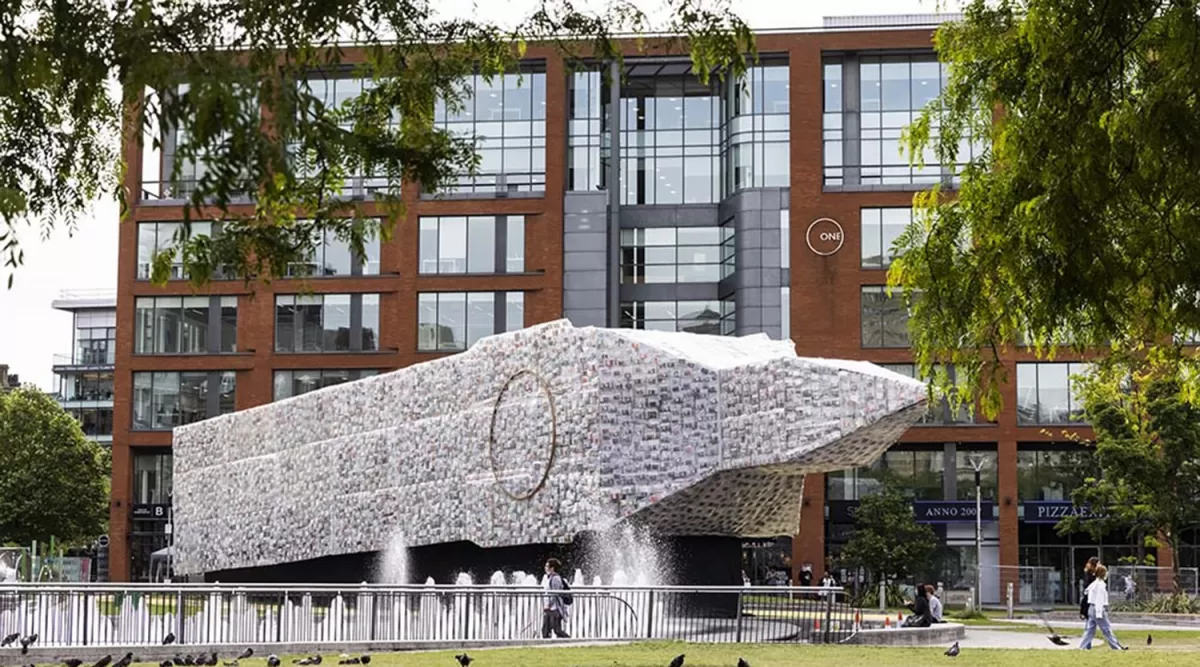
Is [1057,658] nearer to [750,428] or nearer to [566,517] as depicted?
[750,428]

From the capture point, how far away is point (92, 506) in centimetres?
7825

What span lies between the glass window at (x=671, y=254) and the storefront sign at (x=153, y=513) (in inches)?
846

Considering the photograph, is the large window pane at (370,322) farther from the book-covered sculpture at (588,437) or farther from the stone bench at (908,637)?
the stone bench at (908,637)

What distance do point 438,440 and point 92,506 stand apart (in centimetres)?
4054

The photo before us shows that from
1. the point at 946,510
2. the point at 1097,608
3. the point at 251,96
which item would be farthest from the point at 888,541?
the point at 251,96

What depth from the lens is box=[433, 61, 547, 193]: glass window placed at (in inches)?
2616

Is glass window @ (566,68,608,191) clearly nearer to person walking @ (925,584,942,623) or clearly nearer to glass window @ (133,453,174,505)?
glass window @ (133,453,174,505)

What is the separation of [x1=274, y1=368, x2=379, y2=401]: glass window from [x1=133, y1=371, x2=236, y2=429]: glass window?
85.0 inches

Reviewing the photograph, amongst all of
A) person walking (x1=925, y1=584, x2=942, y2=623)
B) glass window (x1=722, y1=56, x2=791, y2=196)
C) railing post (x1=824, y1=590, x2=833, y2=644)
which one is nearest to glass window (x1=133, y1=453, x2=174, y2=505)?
glass window (x1=722, y1=56, x2=791, y2=196)

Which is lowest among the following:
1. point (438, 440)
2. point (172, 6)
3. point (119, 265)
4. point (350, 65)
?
point (438, 440)

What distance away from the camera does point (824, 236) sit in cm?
6381

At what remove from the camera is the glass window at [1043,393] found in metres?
62.7

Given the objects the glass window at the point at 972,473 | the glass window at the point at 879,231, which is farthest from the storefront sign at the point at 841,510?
the glass window at the point at 879,231

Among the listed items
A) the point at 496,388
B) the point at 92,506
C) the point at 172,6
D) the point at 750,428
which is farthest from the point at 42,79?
the point at 92,506
